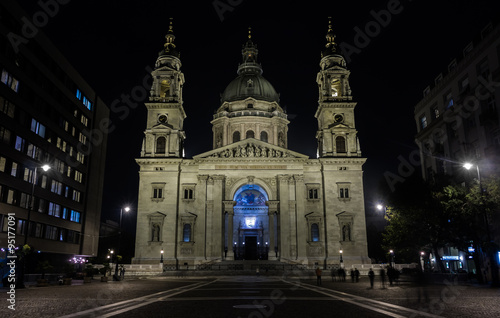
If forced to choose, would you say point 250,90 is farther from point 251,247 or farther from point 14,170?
point 14,170

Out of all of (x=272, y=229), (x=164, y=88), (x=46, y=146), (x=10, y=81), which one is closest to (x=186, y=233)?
(x=272, y=229)

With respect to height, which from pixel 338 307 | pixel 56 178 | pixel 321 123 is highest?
pixel 321 123

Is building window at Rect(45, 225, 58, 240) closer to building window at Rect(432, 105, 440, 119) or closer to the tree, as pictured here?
the tree

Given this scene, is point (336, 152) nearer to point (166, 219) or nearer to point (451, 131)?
point (451, 131)

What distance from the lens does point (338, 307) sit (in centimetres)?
1438

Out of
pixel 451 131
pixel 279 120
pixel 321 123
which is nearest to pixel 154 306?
pixel 451 131

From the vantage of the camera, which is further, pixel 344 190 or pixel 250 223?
pixel 250 223

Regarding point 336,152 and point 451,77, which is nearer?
point 451,77

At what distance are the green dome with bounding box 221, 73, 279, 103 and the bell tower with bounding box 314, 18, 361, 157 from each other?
15.5 meters

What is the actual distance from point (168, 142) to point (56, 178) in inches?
611

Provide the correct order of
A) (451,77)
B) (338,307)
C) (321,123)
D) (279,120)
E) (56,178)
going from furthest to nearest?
(279,120), (321,123), (56,178), (451,77), (338,307)

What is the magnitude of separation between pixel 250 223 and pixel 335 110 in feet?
70.4

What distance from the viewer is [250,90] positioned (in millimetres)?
79125

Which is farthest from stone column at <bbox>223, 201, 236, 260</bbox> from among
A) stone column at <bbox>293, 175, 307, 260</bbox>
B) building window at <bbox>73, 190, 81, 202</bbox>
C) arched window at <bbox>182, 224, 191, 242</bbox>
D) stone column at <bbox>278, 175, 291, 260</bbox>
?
building window at <bbox>73, 190, 81, 202</bbox>
